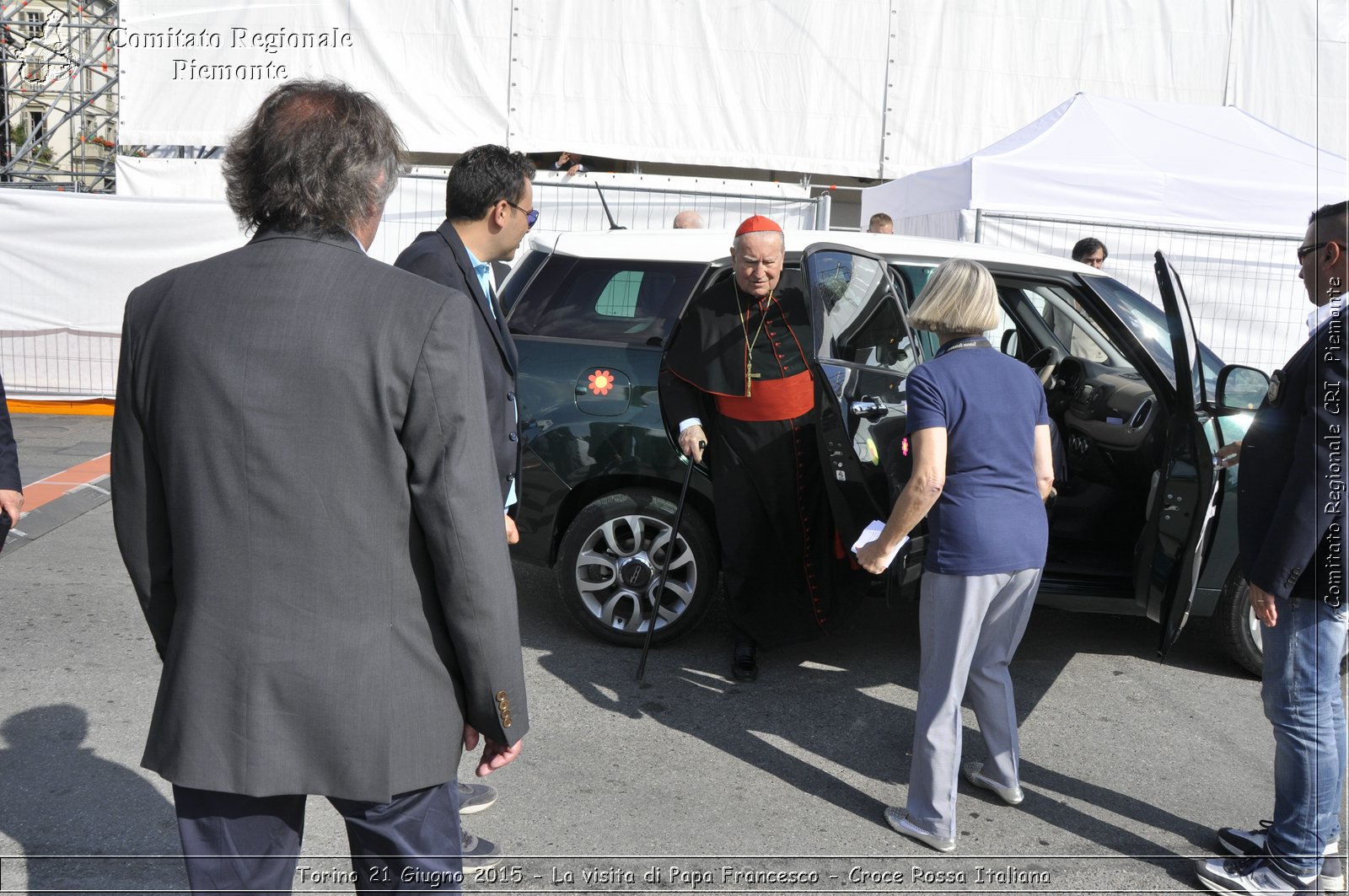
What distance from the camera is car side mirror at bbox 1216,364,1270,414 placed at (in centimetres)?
393

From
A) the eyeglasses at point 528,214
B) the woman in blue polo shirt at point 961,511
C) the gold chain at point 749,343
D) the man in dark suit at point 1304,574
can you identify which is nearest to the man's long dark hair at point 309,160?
the eyeglasses at point 528,214

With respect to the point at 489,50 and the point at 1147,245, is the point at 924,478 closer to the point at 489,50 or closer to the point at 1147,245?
the point at 1147,245

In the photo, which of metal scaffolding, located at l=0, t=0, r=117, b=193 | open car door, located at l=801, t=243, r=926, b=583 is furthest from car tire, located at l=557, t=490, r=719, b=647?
metal scaffolding, located at l=0, t=0, r=117, b=193

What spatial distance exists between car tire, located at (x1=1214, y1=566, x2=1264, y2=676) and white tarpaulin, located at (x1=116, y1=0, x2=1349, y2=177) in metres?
11.1

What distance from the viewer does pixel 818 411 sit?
4270 millimetres

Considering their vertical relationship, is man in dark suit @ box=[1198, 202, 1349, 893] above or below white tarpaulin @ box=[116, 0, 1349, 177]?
below

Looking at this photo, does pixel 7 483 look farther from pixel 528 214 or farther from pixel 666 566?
pixel 666 566

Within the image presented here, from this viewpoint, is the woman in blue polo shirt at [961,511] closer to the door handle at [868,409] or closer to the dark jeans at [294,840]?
the door handle at [868,409]

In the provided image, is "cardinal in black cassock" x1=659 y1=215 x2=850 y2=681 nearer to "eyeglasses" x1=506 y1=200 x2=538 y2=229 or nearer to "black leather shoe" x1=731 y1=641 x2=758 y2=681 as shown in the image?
"black leather shoe" x1=731 y1=641 x2=758 y2=681

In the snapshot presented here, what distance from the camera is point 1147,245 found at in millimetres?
9781

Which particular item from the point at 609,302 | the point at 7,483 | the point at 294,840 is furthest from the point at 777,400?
the point at 294,840

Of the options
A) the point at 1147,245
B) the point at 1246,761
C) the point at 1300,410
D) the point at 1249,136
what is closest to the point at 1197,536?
the point at 1300,410

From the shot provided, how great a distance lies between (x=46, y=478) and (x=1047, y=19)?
43.3ft

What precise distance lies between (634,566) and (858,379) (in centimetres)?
130
